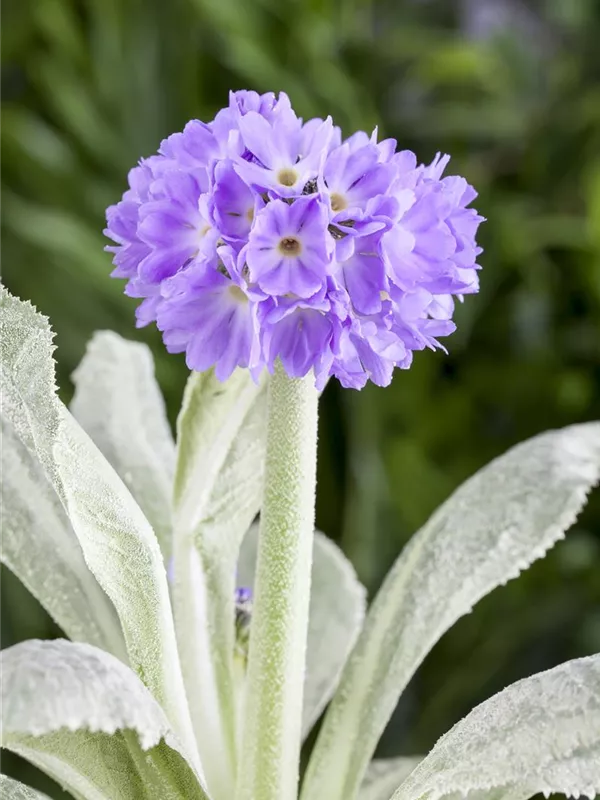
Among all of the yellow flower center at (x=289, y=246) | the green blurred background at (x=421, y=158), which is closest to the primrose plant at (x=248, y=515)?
the yellow flower center at (x=289, y=246)

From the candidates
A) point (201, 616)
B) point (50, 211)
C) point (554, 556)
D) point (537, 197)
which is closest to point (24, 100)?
point (50, 211)

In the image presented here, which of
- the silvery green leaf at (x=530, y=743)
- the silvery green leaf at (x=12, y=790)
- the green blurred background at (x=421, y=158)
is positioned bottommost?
the silvery green leaf at (x=530, y=743)

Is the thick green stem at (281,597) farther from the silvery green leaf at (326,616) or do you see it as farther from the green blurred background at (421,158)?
the green blurred background at (421,158)

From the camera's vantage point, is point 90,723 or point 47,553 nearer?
point 90,723

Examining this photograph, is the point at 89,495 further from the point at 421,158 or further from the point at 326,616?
the point at 421,158

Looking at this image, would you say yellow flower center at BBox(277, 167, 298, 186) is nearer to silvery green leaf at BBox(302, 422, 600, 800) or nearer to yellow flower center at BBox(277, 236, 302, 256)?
yellow flower center at BBox(277, 236, 302, 256)

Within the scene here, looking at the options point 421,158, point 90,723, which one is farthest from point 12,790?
point 421,158

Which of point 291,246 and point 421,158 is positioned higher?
point 421,158
